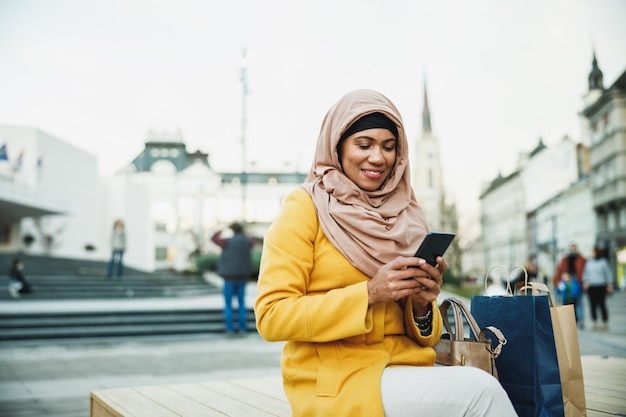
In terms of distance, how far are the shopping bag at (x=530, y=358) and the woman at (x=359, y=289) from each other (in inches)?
12.1

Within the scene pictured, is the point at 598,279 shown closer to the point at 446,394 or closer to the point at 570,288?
the point at 570,288

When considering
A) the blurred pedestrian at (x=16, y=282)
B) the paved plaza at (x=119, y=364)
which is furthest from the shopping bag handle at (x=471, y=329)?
the blurred pedestrian at (x=16, y=282)

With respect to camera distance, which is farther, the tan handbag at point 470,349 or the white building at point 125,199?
the white building at point 125,199

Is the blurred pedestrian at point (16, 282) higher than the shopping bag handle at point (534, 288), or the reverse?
the shopping bag handle at point (534, 288)

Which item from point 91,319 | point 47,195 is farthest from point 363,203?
point 47,195

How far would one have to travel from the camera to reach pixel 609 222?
146 ft

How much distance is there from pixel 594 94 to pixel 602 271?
41.3m

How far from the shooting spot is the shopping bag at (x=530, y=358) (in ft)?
6.90

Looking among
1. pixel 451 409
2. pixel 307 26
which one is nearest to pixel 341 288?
pixel 451 409

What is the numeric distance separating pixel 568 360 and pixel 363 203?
102 centimetres

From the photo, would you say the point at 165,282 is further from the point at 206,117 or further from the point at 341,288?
the point at 341,288

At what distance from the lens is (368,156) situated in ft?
6.78

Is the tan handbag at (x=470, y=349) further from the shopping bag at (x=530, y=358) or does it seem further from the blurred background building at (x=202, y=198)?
the blurred background building at (x=202, y=198)

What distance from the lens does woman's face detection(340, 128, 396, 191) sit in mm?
2064
